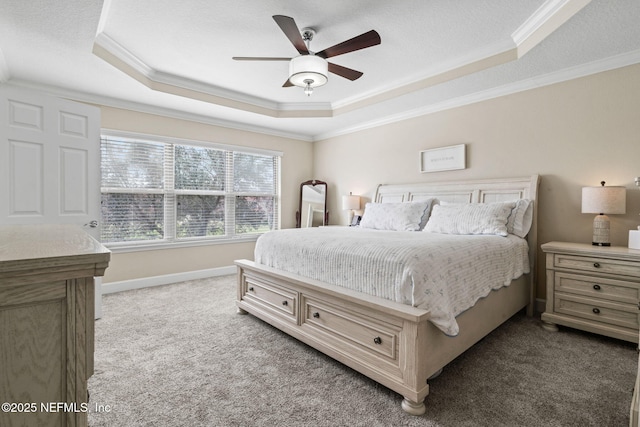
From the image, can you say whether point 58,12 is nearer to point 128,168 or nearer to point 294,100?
point 128,168

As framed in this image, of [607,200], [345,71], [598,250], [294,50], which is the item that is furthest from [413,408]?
[294,50]

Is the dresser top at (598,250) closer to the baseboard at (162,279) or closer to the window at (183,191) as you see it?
the window at (183,191)

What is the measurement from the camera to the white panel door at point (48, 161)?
263 cm

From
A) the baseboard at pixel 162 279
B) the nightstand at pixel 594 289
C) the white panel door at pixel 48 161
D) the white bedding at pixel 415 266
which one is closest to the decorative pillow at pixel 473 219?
the white bedding at pixel 415 266

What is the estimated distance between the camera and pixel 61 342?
2.46 feet

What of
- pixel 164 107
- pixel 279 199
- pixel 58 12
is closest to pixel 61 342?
pixel 58 12

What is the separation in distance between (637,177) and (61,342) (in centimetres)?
387

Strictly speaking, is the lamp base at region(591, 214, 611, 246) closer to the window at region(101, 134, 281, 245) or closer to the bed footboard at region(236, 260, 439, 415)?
the bed footboard at region(236, 260, 439, 415)

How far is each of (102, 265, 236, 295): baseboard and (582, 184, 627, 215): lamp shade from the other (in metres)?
4.57

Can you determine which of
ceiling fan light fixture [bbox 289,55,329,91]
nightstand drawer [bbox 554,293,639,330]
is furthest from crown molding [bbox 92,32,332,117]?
nightstand drawer [bbox 554,293,639,330]

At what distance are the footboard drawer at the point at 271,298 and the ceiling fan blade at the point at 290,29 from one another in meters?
1.97

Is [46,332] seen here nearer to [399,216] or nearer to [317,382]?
[317,382]

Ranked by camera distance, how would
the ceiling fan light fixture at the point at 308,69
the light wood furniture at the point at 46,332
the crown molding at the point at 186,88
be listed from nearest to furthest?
the light wood furniture at the point at 46,332, the ceiling fan light fixture at the point at 308,69, the crown molding at the point at 186,88

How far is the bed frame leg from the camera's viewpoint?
1656mm
